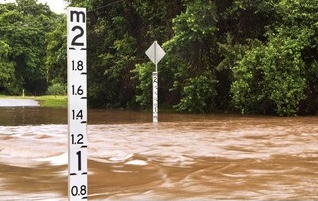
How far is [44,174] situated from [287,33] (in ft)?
54.3

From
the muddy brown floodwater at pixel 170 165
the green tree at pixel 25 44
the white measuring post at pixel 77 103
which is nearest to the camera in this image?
the white measuring post at pixel 77 103

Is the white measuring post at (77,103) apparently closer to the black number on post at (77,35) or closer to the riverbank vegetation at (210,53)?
the black number on post at (77,35)

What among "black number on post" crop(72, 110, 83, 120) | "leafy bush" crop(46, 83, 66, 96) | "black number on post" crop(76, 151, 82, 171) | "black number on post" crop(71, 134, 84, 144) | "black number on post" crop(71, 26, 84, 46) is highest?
"leafy bush" crop(46, 83, 66, 96)

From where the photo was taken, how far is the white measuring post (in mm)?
4113

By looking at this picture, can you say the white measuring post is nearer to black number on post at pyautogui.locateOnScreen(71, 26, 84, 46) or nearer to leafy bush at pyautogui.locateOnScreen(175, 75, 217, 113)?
black number on post at pyautogui.locateOnScreen(71, 26, 84, 46)

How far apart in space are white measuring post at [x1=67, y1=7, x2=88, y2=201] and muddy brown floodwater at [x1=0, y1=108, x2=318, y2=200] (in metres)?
2.20

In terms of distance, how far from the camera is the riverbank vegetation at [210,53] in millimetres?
21703

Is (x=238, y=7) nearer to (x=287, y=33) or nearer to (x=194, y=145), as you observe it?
(x=287, y=33)

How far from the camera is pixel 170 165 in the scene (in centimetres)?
872

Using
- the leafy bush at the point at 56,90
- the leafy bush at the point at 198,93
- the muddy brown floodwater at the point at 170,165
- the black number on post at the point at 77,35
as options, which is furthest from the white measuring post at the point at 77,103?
the leafy bush at the point at 56,90

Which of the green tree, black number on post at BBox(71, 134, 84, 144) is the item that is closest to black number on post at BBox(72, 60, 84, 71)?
black number on post at BBox(71, 134, 84, 144)

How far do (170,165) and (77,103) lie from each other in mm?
4769

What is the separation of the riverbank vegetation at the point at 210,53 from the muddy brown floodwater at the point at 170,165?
8.15 m

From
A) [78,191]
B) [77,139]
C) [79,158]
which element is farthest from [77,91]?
[78,191]
